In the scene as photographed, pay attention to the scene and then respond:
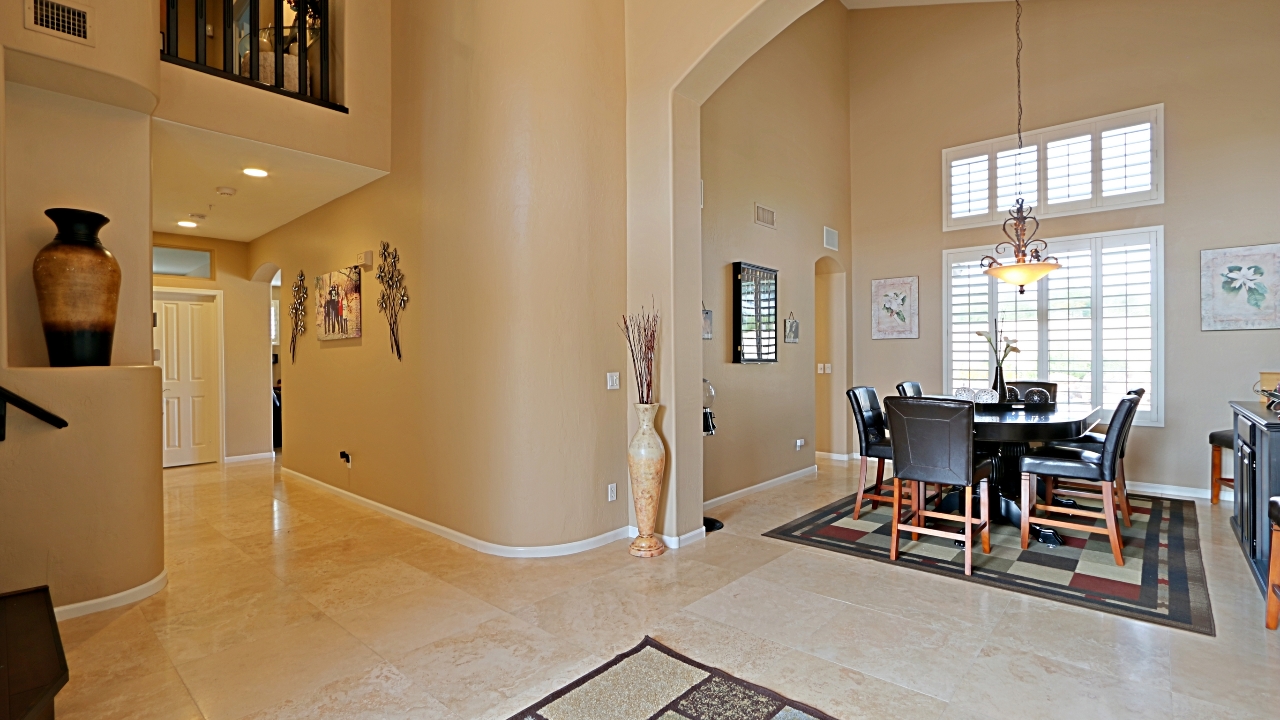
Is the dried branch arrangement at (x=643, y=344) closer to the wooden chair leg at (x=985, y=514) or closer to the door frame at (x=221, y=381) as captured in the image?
the wooden chair leg at (x=985, y=514)

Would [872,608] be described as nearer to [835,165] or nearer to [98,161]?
[98,161]

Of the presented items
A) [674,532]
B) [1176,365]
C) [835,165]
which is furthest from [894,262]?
[674,532]

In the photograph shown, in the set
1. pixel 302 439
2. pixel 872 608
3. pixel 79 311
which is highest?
pixel 79 311

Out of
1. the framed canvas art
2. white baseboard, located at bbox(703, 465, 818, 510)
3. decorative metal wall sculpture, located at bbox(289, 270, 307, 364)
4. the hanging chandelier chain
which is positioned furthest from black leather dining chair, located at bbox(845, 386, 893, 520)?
decorative metal wall sculpture, located at bbox(289, 270, 307, 364)

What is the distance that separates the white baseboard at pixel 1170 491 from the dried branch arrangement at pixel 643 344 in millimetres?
4632

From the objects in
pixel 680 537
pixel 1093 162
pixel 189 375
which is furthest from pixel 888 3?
pixel 189 375

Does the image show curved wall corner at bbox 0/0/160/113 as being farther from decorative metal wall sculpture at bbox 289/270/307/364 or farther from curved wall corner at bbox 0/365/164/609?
decorative metal wall sculpture at bbox 289/270/307/364

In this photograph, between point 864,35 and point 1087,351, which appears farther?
point 864,35

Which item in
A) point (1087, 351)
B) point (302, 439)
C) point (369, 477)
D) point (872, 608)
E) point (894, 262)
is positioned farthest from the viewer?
point (894, 262)

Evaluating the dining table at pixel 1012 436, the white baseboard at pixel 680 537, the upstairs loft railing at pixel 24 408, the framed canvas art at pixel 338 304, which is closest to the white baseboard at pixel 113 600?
the upstairs loft railing at pixel 24 408

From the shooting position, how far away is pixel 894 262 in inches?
275

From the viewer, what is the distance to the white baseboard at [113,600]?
9.76 ft

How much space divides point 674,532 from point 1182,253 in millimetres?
4978

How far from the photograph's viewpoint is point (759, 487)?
562cm
